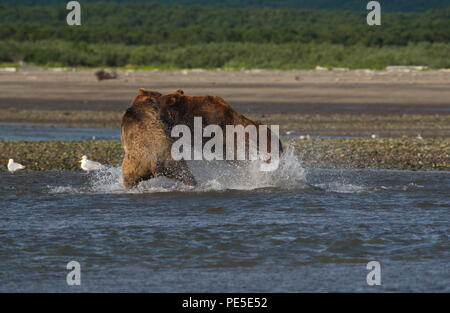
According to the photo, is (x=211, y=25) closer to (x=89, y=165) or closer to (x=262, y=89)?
(x=262, y=89)

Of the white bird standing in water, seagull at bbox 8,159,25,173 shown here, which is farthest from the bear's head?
seagull at bbox 8,159,25,173

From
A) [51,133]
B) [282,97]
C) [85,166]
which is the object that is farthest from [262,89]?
[85,166]

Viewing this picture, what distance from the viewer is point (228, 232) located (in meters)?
10.5

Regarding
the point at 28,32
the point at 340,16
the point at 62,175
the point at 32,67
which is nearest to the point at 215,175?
the point at 62,175

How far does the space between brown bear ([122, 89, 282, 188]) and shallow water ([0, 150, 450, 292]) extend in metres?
0.32

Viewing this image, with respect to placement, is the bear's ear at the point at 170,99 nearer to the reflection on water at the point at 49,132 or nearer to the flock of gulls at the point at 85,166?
the flock of gulls at the point at 85,166

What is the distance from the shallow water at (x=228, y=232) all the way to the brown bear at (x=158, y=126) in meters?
0.32

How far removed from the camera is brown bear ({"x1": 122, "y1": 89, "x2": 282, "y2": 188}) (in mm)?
12750

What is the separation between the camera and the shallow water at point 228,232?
340 inches

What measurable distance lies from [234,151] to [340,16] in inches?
4050

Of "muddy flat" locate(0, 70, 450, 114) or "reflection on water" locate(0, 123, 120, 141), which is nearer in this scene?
"reflection on water" locate(0, 123, 120, 141)

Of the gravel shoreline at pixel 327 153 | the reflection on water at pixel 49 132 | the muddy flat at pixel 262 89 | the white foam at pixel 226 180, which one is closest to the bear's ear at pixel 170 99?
the white foam at pixel 226 180

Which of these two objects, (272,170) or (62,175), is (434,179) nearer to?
(272,170)

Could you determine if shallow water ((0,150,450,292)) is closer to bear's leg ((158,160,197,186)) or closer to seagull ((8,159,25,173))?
bear's leg ((158,160,197,186))
